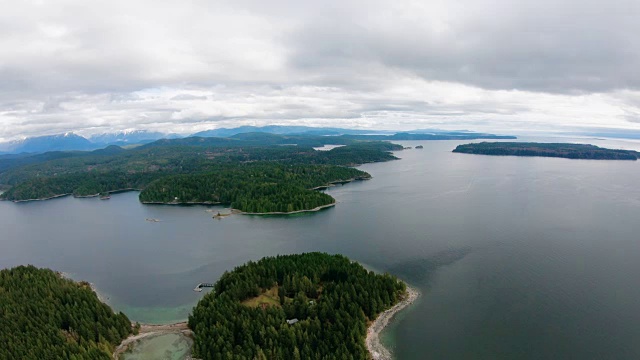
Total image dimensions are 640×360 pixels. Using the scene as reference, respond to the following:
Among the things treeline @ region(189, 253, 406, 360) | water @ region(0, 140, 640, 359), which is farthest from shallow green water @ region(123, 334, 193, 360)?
water @ region(0, 140, 640, 359)

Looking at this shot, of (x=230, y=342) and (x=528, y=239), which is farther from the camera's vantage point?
(x=528, y=239)

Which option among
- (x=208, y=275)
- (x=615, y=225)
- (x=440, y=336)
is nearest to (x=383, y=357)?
(x=440, y=336)

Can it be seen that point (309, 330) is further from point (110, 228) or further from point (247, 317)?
point (110, 228)

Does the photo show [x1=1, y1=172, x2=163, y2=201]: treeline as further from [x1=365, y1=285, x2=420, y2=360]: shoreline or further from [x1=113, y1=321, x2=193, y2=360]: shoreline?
[x1=365, y1=285, x2=420, y2=360]: shoreline

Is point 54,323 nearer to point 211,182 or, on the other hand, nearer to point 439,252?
point 439,252

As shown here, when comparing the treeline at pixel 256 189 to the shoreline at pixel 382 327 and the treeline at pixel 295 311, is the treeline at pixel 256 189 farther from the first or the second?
the shoreline at pixel 382 327
